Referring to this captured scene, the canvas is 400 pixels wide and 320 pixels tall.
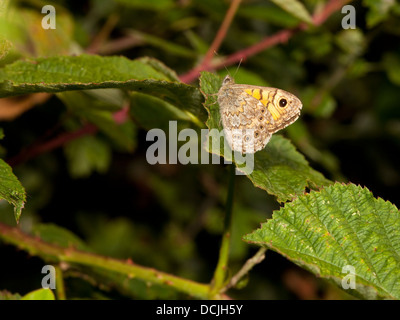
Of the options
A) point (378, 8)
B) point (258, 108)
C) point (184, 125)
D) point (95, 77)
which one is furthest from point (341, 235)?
point (378, 8)

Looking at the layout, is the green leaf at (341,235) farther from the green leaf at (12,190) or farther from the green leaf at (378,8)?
the green leaf at (378,8)

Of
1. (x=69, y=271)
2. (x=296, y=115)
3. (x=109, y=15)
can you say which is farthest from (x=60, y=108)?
(x=296, y=115)

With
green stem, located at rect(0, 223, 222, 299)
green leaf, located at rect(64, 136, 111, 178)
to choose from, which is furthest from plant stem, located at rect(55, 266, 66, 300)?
green leaf, located at rect(64, 136, 111, 178)

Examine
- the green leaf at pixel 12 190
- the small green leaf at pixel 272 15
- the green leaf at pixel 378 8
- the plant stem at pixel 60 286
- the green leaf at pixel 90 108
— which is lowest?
the plant stem at pixel 60 286

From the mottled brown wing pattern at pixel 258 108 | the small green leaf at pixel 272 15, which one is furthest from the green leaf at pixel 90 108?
the small green leaf at pixel 272 15
